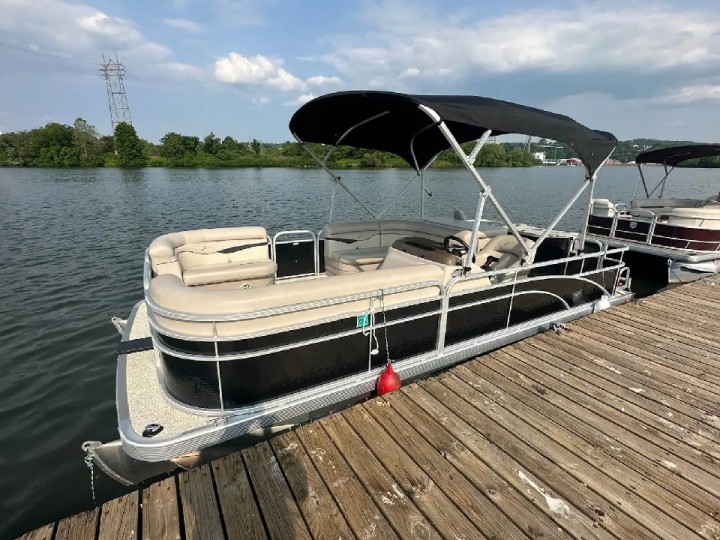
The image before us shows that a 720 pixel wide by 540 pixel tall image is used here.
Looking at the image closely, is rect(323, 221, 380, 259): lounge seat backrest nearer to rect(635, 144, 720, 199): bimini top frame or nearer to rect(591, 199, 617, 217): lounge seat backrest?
rect(591, 199, 617, 217): lounge seat backrest

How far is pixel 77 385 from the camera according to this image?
4.64m

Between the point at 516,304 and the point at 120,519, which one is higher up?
the point at 516,304

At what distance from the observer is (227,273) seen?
4328mm

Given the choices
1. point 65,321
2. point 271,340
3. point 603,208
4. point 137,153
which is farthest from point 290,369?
point 137,153

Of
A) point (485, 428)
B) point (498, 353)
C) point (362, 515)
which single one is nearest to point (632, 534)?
point (485, 428)

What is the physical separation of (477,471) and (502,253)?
2945 millimetres

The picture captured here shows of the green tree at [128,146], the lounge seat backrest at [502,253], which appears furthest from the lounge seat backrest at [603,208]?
the green tree at [128,146]

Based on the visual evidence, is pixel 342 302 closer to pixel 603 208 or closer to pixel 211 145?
pixel 603 208

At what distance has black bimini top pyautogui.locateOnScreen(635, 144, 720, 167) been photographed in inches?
379

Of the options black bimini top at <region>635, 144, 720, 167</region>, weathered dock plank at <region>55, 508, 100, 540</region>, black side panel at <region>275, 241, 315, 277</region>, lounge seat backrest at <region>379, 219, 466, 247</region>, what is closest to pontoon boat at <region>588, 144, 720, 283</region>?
black bimini top at <region>635, 144, 720, 167</region>

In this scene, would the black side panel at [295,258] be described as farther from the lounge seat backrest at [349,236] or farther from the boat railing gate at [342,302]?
the boat railing gate at [342,302]

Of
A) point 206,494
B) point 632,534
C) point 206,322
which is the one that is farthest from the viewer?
point 206,322

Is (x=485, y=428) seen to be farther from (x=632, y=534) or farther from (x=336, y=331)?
(x=336, y=331)

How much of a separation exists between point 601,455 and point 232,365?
253 centimetres
